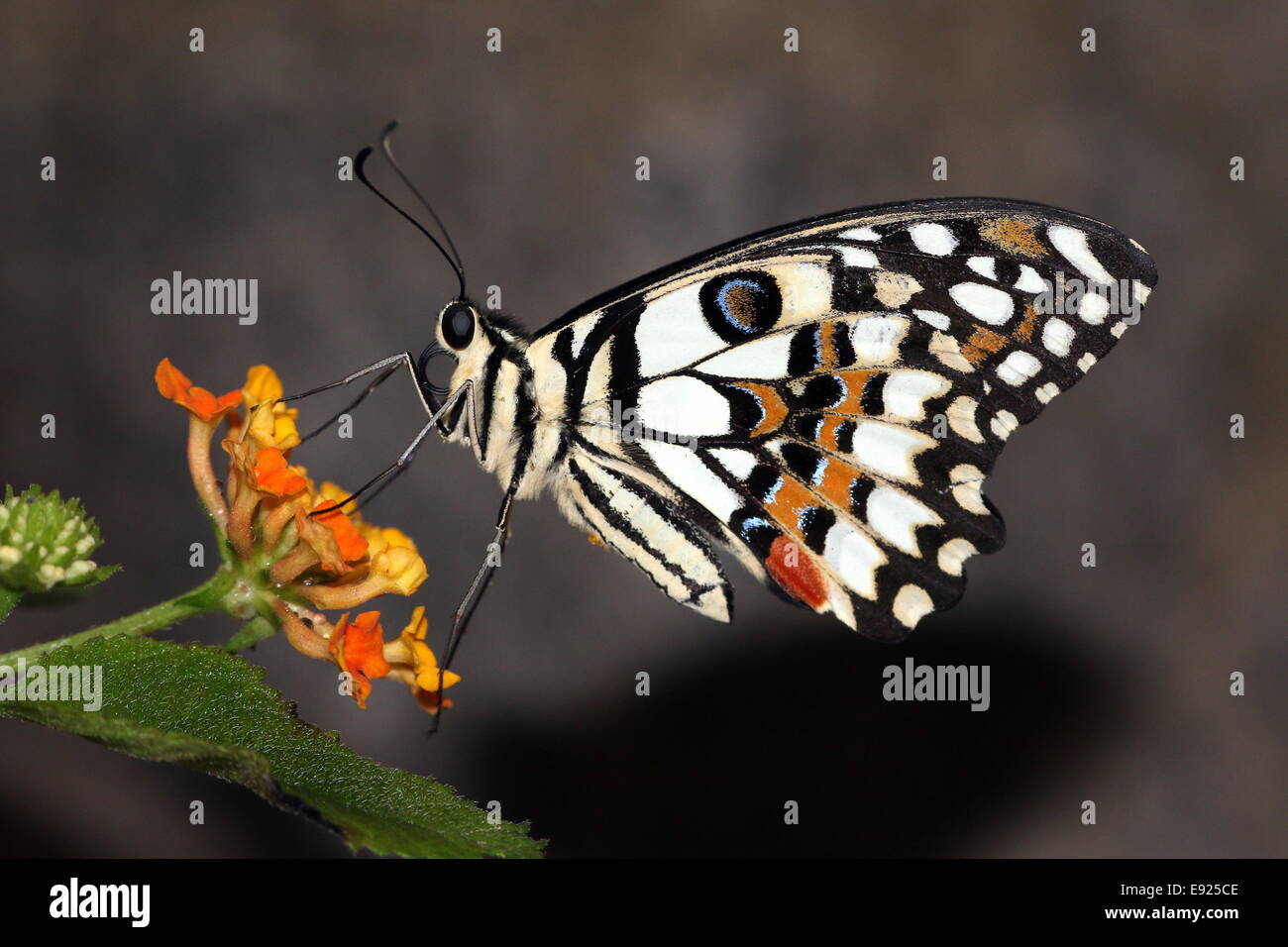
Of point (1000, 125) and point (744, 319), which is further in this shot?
point (1000, 125)

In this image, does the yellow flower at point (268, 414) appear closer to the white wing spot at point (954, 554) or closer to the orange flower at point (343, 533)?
the orange flower at point (343, 533)

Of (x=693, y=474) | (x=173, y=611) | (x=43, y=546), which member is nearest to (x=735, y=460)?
(x=693, y=474)

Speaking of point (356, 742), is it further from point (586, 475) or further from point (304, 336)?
point (586, 475)

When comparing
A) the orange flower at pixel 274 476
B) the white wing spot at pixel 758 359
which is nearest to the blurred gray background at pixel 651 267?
the white wing spot at pixel 758 359

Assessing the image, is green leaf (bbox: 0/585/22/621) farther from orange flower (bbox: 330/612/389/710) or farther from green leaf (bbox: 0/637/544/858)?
orange flower (bbox: 330/612/389/710)

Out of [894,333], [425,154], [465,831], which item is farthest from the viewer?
[425,154]

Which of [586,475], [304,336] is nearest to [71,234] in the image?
[304,336]
